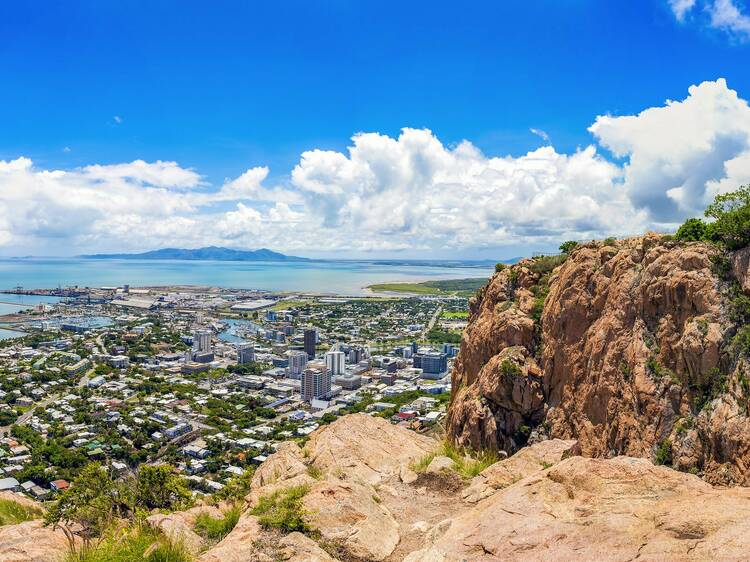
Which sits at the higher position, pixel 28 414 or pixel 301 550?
pixel 301 550

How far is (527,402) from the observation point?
46.6 ft

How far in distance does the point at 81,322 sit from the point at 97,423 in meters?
80.2

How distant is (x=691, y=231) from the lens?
11.5 meters

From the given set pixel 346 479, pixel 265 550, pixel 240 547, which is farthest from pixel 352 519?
pixel 346 479

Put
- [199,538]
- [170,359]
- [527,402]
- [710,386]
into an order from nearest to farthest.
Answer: [199,538], [710,386], [527,402], [170,359]

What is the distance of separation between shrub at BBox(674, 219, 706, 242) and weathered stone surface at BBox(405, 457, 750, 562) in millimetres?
6513

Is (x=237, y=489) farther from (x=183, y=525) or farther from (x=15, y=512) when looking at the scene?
(x=15, y=512)

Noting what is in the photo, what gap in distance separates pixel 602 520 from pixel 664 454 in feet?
15.8

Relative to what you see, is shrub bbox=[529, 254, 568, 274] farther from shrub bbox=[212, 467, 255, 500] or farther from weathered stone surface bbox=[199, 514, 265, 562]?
weathered stone surface bbox=[199, 514, 265, 562]

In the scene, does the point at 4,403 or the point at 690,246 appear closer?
Result: the point at 690,246

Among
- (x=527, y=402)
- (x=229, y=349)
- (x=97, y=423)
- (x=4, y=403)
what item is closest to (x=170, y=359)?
(x=229, y=349)

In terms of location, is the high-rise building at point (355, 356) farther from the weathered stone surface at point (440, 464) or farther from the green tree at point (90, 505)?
the weathered stone surface at point (440, 464)

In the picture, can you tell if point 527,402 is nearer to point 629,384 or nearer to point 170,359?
point 629,384

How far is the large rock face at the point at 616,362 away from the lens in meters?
9.36
